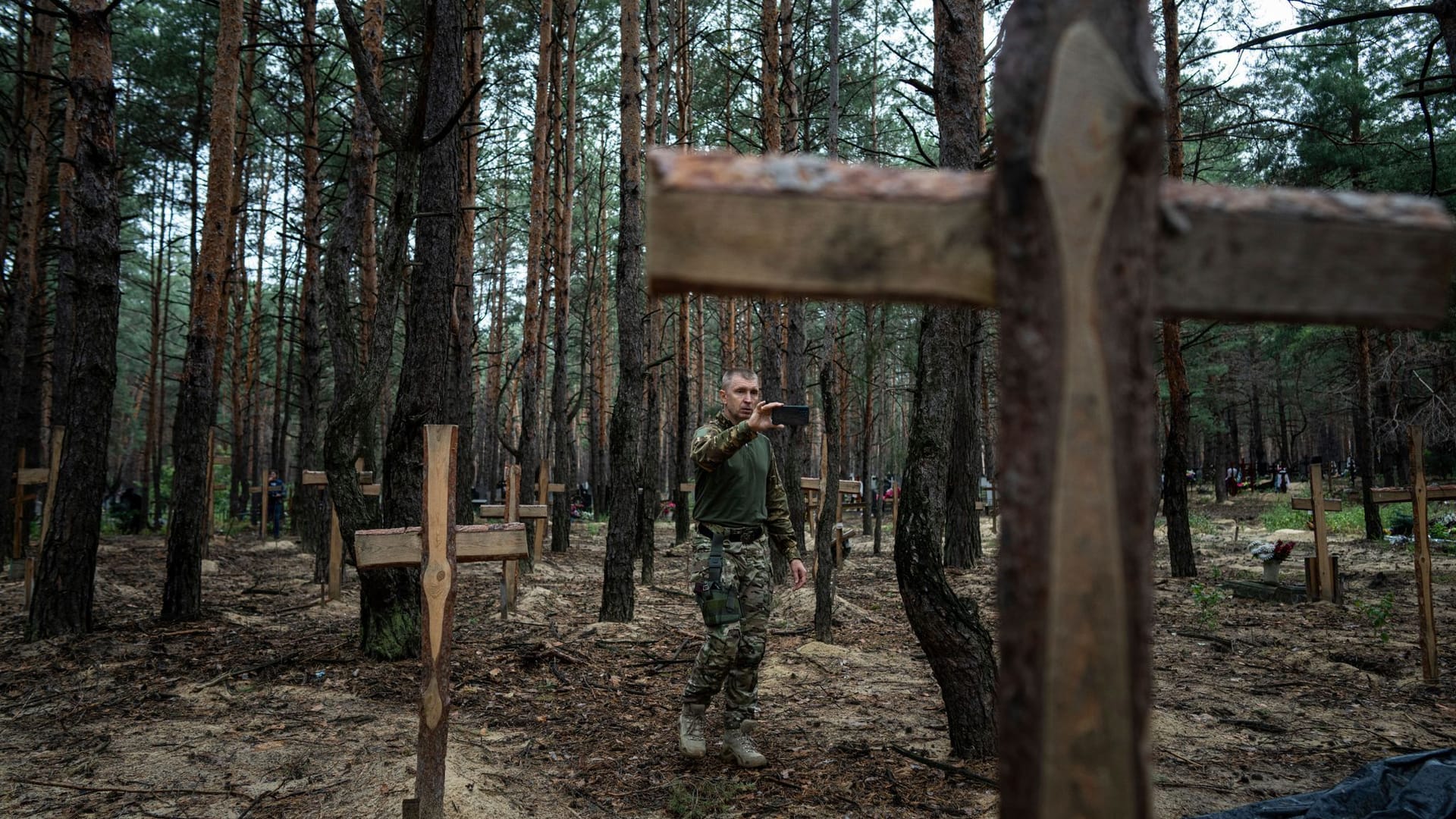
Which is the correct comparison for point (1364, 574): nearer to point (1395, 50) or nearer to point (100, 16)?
point (1395, 50)

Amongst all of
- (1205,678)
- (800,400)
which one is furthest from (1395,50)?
(1205,678)

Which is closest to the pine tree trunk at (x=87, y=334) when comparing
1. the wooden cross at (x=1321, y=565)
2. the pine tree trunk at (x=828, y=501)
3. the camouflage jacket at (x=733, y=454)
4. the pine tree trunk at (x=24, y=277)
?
the camouflage jacket at (x=733, y=454)

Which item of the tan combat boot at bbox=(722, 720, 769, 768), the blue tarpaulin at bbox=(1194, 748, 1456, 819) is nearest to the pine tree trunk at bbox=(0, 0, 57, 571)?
the tan combat boot at bbox=(722, 720, 769, 768)

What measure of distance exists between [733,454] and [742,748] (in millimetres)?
1530

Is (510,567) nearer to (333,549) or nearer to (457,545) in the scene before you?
(333,549)

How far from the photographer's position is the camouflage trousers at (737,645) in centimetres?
430

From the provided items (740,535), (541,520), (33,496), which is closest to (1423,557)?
(740,535)

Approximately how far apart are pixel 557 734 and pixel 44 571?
4.57 m

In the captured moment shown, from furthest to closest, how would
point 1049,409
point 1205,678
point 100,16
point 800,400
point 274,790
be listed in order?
point 800,400, point 100,16, point 1205,678, point 274,790, point 1049,409

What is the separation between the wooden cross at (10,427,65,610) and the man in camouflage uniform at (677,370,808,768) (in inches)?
215

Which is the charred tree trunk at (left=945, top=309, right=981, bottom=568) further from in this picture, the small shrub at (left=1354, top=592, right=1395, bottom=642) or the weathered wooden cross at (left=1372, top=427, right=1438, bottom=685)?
the weathered wooden cross at (left=1372, top=427, right=1438, bottom=685)

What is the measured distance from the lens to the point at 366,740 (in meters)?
4.36

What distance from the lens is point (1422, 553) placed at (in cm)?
537

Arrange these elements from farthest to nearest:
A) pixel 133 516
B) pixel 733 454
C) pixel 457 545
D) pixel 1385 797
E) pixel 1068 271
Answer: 1. pixel 133 516
2. pixel 733 454
3. pixel 457 545
4. pixel 1385 797
5. pixel 1068 271
